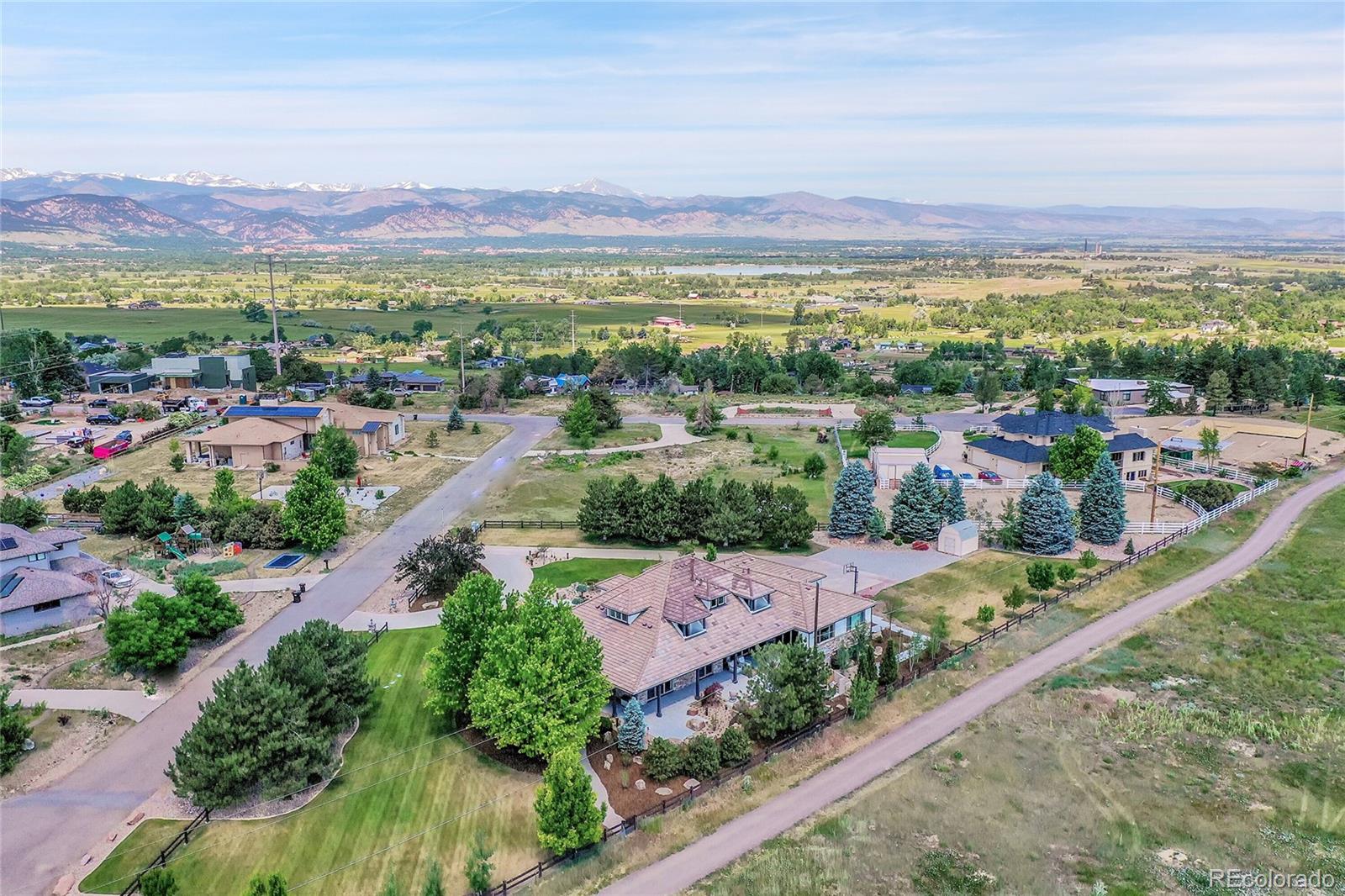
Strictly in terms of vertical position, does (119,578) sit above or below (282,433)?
below

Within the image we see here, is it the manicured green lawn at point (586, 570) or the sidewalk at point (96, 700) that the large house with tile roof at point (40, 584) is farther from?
the manicured green lawn at point (586, 570)

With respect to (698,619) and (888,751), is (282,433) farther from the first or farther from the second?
(888,751)

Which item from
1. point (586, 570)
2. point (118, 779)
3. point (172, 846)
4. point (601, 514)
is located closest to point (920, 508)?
point (601, 514)

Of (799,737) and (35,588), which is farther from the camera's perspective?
(35,588)

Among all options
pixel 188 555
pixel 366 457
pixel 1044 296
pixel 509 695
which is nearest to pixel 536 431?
pixel 366 457

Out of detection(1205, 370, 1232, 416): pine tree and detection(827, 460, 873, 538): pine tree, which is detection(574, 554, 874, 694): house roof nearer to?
detection(827, 460, 873, 538): pine tree

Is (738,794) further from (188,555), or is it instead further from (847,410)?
(847,410)
